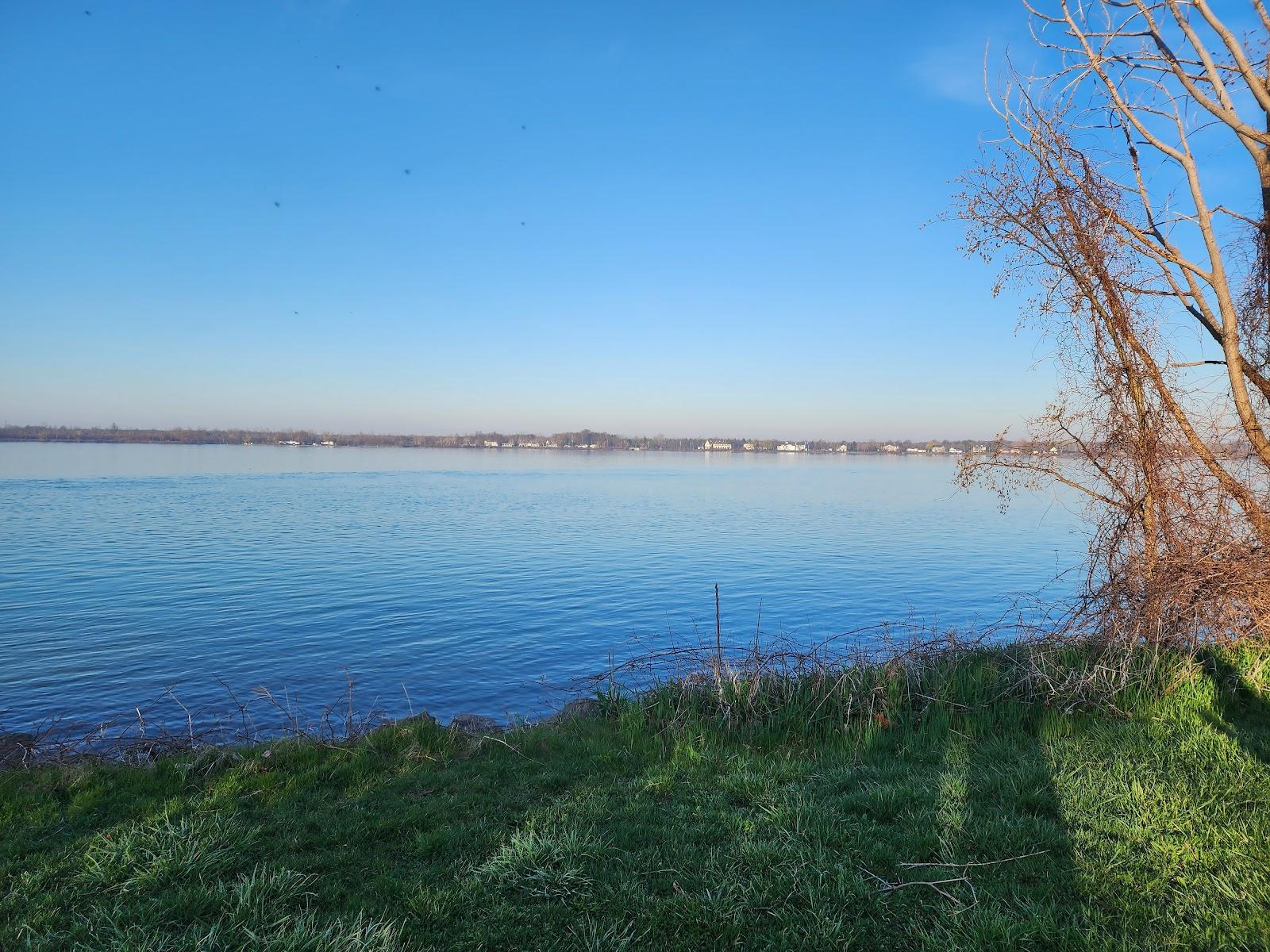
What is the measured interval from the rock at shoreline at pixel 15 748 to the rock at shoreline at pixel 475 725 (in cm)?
472

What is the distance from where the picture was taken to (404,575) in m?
26.6

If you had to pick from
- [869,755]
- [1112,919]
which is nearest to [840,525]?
[869,755]

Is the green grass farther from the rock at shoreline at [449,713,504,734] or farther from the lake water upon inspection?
the lake water

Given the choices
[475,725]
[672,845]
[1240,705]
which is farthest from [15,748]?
[1240,705]

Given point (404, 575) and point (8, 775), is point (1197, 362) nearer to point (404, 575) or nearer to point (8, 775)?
point (8, 775)

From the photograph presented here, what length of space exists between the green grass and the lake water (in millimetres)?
6701

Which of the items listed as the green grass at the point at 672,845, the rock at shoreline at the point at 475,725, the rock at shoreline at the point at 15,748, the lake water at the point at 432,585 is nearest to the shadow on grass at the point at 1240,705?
the green grass at the point at 672,845

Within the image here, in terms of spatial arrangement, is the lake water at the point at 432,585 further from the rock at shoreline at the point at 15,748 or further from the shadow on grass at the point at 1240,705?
the shadow on grass at the point at 1240,705

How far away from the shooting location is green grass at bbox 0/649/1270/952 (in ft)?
13.4

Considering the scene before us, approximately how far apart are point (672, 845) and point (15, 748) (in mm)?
9244

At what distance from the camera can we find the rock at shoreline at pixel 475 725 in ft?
30.3

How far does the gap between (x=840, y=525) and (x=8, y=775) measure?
3934 cm

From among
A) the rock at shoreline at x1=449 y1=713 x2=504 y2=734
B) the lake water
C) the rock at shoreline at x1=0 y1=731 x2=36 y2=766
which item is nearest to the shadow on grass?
the rock at shoreline at x1=449 y1=713 x2=504 y2=734

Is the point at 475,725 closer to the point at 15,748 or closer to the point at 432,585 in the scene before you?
the point at 15,748
